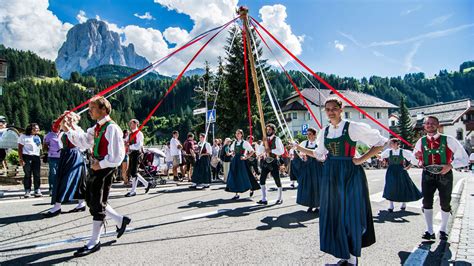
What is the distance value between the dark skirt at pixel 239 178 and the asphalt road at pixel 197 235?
0.86 meters

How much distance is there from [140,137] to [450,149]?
7.61 metres

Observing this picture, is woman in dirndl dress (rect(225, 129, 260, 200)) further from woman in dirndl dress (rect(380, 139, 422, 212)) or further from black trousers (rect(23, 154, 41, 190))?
black trousers (rect(23, 154, 41, 190))

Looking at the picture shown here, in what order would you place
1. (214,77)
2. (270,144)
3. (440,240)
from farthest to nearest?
(214,77) < (270,144) < (440,240)

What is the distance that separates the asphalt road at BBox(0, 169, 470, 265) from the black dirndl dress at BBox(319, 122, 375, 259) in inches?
18.9

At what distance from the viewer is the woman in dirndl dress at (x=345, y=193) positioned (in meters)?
3.52

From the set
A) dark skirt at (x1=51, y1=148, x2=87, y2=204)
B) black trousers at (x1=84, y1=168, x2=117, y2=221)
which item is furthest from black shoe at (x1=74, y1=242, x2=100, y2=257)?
dark skirt at (x1=51, y1=148, x2=87, y2=204)

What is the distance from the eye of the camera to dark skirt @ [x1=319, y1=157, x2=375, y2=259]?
11.5ft

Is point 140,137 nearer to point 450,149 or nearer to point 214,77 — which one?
point 450,149

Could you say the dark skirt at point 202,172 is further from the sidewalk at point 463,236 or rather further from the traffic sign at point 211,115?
the sidewalk at point 463,236

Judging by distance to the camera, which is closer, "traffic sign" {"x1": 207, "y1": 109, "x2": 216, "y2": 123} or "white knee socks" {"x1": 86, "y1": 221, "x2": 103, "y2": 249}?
"white knee socks" {"x1": 86, "y1": 221, "x2": 103, "y2": 249}

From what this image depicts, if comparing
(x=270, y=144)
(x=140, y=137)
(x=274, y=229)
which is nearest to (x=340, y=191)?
(x=274, y=229)

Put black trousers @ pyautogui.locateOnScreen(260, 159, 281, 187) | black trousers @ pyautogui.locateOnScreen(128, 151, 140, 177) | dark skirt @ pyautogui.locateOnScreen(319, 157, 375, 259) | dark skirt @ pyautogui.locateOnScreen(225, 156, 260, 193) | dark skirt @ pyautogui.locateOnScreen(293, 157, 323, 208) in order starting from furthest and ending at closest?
black trousers @ pyautogui.locateOnScreen(128, 151, 140, 177), dark skirt @ pyautogui.locateOnScreen(225, 156, 260, 193), black trousers @ pyautogui.locateOnScreen(260, 159, 281, 187), dark skirt @ pyautogui.locateOnScreen(293, 157, 323, 208), dark skirt @ pyautogui.locateOnScreen(319, 157, 375, 259)

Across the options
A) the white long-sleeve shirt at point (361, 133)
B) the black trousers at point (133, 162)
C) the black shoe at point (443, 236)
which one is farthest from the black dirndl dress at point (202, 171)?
the white long-sleeve shirt at point (361, 133)

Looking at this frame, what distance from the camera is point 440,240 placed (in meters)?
4.95
